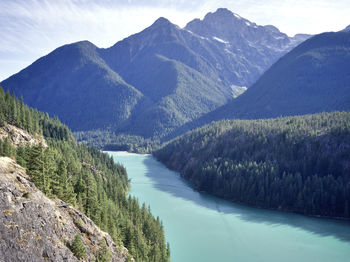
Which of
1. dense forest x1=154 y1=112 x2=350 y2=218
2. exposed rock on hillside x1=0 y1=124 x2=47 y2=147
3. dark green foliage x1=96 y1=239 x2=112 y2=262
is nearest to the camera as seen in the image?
dark green foliage x1=96 y1=239 x2=112 y2=262

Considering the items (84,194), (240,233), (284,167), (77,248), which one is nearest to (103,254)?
(77,248)

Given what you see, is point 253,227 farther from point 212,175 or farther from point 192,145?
point 192,145

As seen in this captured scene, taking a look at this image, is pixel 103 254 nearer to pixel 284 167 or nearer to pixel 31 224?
pixel 31 224

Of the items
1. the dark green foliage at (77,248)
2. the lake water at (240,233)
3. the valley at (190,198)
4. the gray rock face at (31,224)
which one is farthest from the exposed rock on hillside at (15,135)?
the dark green foliage at (77,248)

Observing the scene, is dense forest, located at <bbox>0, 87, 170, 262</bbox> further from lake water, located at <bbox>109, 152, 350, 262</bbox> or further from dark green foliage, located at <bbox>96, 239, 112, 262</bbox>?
lake water, located at <bbox>109, 152, 350, 262</bbox>

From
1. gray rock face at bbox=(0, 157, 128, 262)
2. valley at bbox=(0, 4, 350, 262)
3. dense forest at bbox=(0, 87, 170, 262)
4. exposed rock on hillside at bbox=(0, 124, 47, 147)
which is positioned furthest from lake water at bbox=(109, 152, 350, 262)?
exposed rock on hillside at bbox=(0, 124, 47, 147)

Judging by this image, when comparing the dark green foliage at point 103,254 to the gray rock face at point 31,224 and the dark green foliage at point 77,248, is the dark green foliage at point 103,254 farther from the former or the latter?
the dark green foliage at point 77,248

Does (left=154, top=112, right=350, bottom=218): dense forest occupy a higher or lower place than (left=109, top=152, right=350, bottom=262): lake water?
higher
